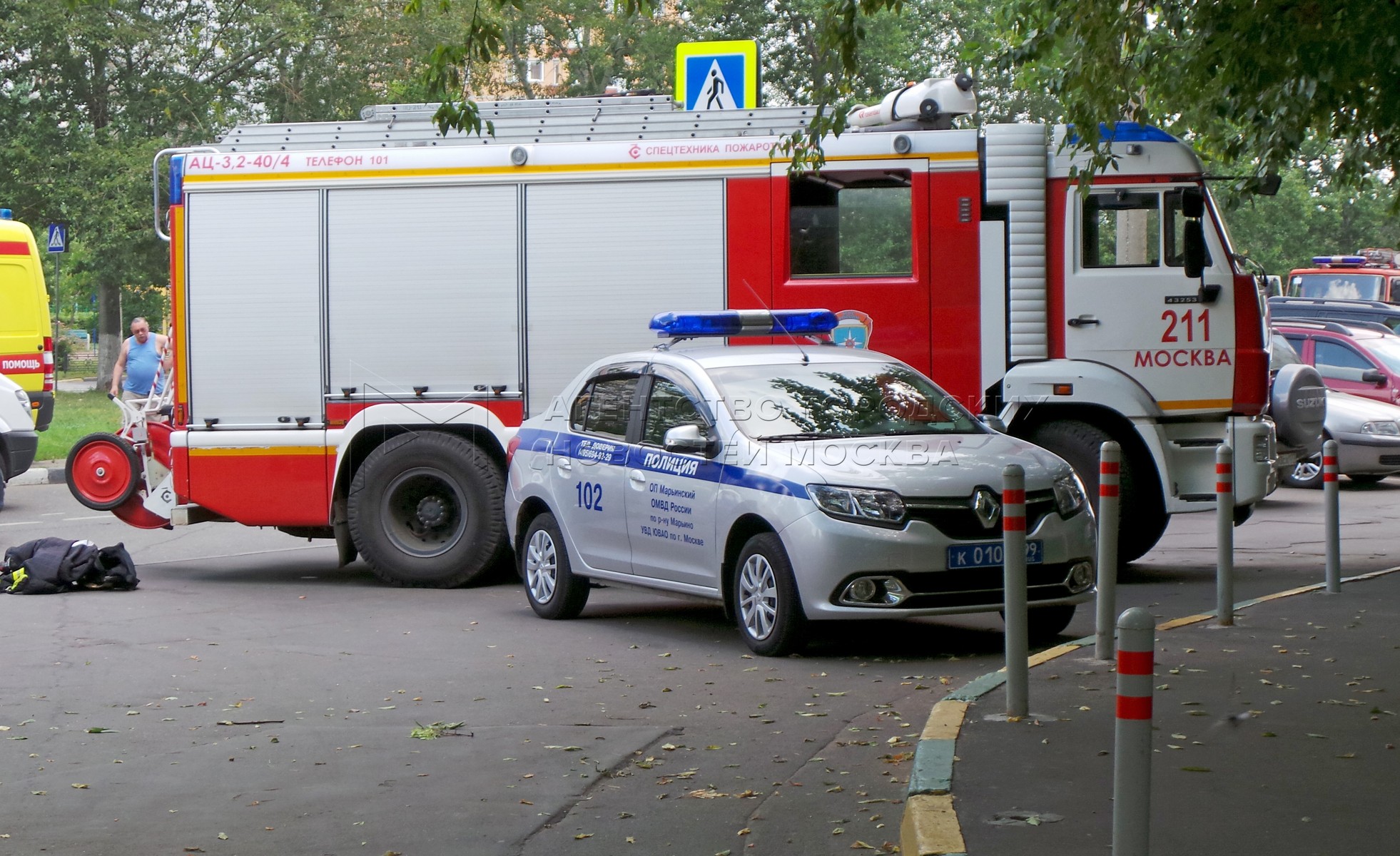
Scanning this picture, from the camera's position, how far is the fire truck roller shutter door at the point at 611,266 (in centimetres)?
1236

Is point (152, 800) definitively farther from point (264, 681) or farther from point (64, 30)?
point (64, 30)

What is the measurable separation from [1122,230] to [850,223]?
75.3 inches

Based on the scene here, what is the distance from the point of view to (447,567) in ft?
41.0

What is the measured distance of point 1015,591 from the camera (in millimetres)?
6938

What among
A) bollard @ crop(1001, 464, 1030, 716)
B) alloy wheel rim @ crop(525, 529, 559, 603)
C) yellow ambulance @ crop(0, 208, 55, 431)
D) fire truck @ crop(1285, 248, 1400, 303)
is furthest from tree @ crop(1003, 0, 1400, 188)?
fire truck @ crop(1285, 248, 1400, 303)

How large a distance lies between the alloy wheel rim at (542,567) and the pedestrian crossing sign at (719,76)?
17.0 ft

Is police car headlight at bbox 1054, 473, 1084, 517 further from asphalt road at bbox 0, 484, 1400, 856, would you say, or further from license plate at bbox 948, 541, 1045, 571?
asphalt road at bbox 0, 484, 1400, 856

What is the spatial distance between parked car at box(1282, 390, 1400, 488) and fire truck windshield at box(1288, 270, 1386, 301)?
12.3 metres

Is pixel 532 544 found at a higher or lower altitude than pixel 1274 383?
lower

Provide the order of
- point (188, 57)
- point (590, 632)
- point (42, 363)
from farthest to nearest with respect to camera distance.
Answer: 1. point (188, 57)
2. point (42, 363)
3. point (590, 632)

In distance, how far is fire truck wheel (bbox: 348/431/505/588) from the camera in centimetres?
1237

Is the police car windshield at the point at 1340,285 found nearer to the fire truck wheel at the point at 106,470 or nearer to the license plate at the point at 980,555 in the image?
the fire truck wheel at the point at 106,470

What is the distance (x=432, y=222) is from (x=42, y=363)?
34.6 feet

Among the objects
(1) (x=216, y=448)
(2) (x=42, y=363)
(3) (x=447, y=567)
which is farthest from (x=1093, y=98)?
(2) (x=42, y=363)
